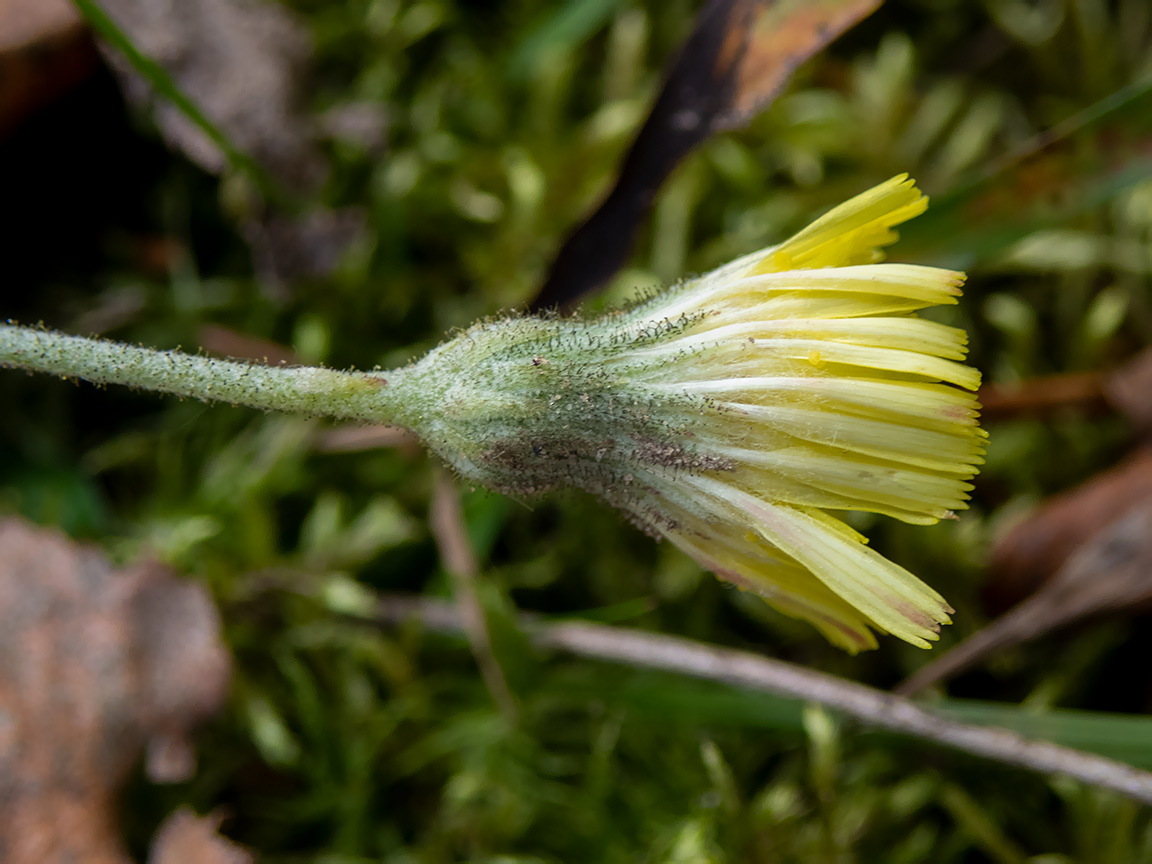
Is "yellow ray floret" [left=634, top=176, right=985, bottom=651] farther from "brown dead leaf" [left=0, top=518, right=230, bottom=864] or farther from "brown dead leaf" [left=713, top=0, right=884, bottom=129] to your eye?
"brown dead leaf" [left=0, top=518, right=230, bottom=864]

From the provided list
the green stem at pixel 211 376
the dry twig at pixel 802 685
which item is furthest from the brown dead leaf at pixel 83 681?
the green stem at pixel 211 376

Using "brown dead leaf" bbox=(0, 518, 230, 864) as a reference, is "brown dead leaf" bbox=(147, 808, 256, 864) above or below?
below

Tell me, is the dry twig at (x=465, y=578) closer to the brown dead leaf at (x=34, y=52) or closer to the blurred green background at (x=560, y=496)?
the blurred green background at (x=560, y=496)

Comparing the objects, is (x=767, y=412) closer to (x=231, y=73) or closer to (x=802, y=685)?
(x=802, y=685)

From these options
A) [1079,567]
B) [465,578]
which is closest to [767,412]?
[465,578]

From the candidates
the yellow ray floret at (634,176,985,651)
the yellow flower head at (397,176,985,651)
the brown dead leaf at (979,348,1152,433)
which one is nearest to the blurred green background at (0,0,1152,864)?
the brown dead leaf at (979,348,1152,433)
